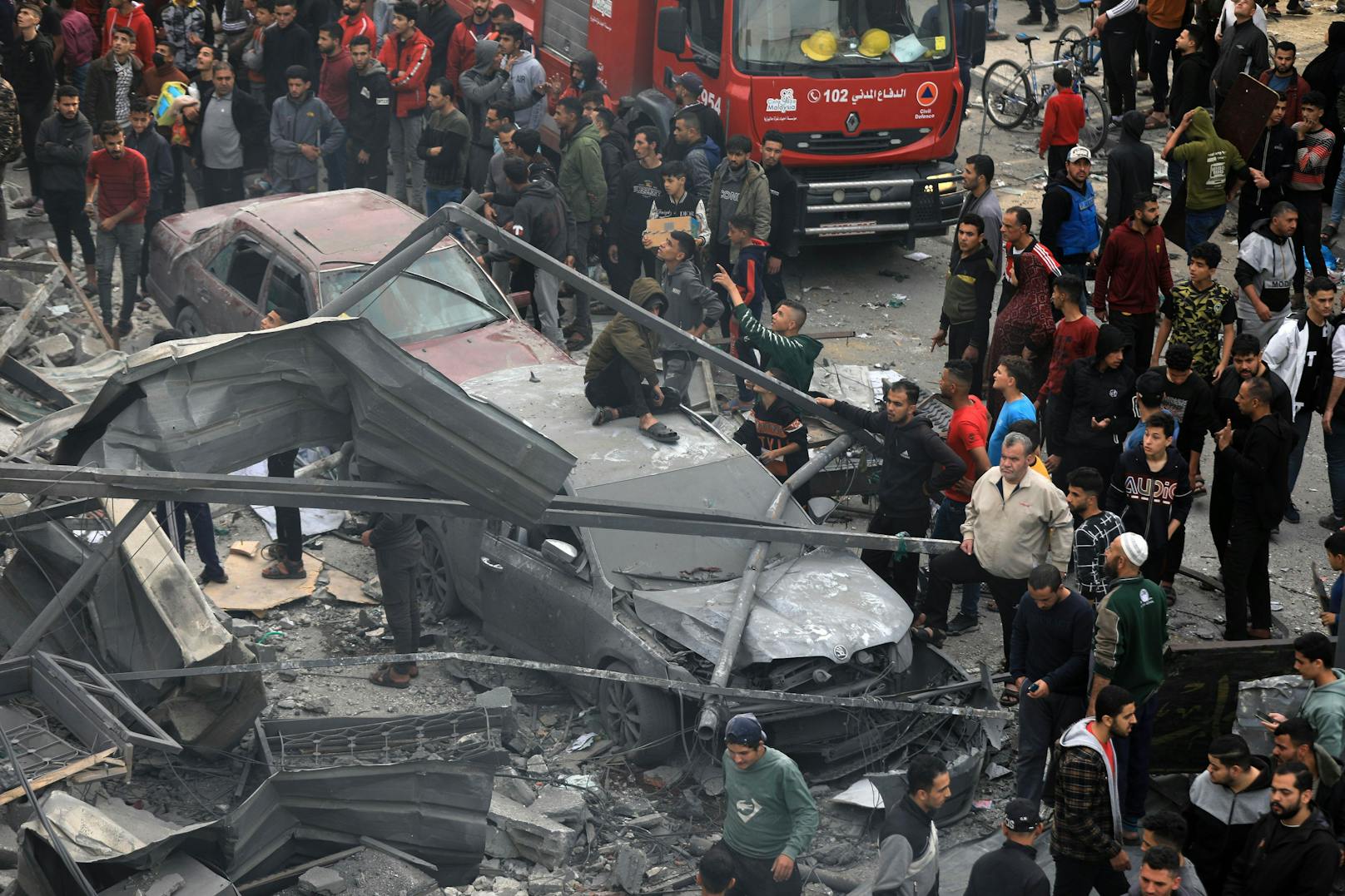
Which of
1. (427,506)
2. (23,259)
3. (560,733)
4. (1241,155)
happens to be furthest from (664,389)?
(1241,155)

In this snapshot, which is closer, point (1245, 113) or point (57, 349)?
point (57, 349)

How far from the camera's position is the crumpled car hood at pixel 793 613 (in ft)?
26.1

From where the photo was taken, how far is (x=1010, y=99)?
18.7 meters

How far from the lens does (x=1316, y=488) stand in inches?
453

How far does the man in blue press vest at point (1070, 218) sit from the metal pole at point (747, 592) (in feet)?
11.1

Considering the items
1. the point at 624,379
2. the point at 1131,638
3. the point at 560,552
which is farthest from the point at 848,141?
the point at 1131,638

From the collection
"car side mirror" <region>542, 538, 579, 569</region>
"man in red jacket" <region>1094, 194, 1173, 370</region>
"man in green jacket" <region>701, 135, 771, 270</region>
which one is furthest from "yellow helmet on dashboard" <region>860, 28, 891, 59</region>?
"car side mirror" <region>542, 538, 579, 569</region>

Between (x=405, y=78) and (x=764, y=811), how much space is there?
10.3 meters

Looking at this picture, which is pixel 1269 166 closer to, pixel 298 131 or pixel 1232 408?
pixel 1232 408

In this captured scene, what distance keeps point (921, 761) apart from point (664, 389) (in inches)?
151

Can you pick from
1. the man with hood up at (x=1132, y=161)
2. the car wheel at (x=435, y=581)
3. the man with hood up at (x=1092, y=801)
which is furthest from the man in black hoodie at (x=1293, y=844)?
the man with hood up at (x=1132, y=161)

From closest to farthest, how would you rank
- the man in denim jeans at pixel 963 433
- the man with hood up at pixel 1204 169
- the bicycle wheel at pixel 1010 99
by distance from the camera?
the man in denim jeans at pixel 963 433 < the man with hood up at pixel 1204 169 < the bicycle wheel at pixel 1010 99

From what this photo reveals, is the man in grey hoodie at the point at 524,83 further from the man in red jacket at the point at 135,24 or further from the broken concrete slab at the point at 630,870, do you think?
the broken concrete slab at the point at 630,870

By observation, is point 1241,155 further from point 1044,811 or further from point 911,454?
point 1044,811
